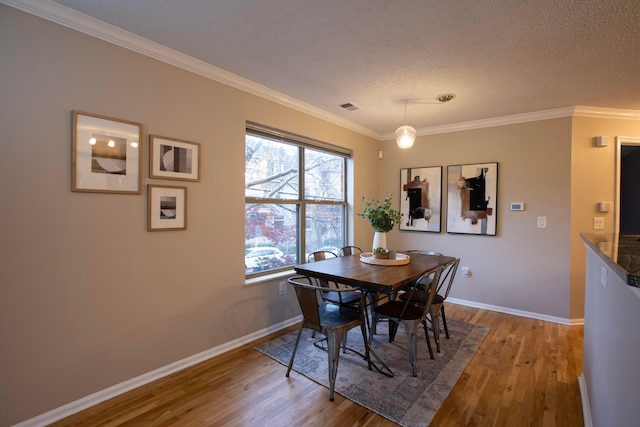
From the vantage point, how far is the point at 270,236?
3373 millimetres

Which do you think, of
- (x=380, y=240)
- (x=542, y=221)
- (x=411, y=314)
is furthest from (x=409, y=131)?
(x=542, y=221)

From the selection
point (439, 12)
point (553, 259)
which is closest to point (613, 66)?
point (439, 12)

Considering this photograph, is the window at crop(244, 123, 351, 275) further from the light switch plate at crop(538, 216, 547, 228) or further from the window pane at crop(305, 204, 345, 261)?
the light switch plate at crop(538, 216, 547, 228)

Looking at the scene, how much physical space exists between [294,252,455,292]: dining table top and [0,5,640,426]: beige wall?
0.77 m

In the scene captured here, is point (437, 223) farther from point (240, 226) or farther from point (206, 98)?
point (206, 98)

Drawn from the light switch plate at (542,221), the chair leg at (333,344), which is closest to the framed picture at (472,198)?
the light switch plate at (542,221)

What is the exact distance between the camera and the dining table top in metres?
2.23

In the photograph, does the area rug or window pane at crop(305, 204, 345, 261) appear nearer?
the area rug

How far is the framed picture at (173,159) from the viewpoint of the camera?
7.59ft

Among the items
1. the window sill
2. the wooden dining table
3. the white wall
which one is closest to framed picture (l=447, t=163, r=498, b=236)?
the wooden dining table

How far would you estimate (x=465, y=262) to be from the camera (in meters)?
4.22

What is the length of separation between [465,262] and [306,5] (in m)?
3.68

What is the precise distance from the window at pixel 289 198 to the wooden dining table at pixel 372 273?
71 centimetres

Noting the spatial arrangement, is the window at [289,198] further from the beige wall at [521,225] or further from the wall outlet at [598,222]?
the wall outlet at [598,222]
